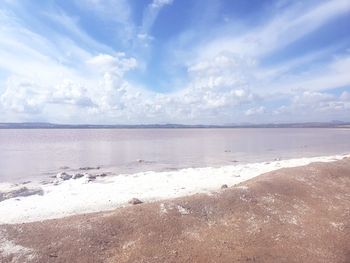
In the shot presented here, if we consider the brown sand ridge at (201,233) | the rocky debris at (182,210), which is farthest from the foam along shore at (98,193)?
the brown sand ridge at (201,233)

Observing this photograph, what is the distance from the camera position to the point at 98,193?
827 inches

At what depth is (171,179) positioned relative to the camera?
26.1 m

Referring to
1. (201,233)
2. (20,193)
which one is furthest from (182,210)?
(20,193)

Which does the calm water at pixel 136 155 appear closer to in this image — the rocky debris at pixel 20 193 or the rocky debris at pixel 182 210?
the rocky debris at pixel 20 193

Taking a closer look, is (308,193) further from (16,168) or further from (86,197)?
(16,168)

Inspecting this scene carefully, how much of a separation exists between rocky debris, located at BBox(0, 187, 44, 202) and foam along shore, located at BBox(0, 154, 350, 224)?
315mm

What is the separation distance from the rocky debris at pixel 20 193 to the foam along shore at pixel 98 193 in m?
0.31

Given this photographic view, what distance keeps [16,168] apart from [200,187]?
1012 inches

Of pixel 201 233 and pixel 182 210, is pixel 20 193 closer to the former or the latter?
pixel 182 210

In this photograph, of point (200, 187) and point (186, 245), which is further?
point (200, 187)

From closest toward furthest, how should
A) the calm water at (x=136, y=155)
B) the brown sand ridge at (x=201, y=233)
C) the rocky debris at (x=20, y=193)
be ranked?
the brown sand ridge at (x=201, y=233)
the rocky debris at (x=20, y=193)
the calm water at (x=136, y=155)

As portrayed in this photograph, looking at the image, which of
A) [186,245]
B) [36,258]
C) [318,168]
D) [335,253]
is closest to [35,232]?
[36,258]

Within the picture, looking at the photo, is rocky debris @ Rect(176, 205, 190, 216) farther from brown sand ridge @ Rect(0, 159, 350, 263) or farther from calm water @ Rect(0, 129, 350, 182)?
calm water @ Rect(0, 129, 350, 182)

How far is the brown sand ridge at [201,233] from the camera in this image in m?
11.3
